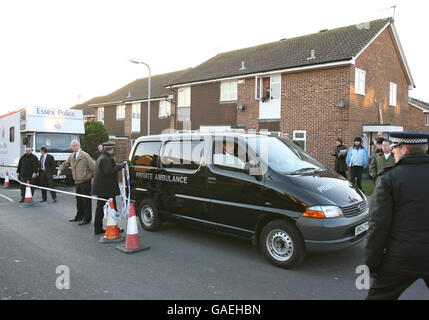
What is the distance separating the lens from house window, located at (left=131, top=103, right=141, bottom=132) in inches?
1136

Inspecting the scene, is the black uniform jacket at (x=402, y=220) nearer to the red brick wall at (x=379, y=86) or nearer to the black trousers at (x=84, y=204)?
the black trousers at (x=84, y=204)

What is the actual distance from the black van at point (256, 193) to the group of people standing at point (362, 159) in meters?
1.16

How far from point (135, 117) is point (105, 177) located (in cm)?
2350

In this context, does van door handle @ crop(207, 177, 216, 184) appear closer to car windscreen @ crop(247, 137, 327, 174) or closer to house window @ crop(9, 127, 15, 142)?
car windscreen @ crop(247, 137, 327, 174)

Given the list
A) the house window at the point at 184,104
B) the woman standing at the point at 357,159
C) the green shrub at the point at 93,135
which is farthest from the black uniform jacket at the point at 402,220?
the green shrub at the point at 93,135

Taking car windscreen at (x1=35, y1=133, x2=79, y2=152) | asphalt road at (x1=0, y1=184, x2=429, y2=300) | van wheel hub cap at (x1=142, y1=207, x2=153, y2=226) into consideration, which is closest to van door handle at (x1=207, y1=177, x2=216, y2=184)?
asphalt road at (x1=0, y1=184, x2=429, y2=300)

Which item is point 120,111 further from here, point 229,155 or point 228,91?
point 229,155

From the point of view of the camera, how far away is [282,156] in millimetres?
5250

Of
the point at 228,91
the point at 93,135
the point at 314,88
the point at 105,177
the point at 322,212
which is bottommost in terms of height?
the point at 322,212

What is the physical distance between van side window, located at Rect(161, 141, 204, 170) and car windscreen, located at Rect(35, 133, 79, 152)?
953 centimetres

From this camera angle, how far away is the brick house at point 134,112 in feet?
88.0

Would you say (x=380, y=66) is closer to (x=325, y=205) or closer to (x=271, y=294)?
(x=325, y=205)

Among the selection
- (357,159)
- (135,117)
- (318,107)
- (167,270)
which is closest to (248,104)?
(318,107)
